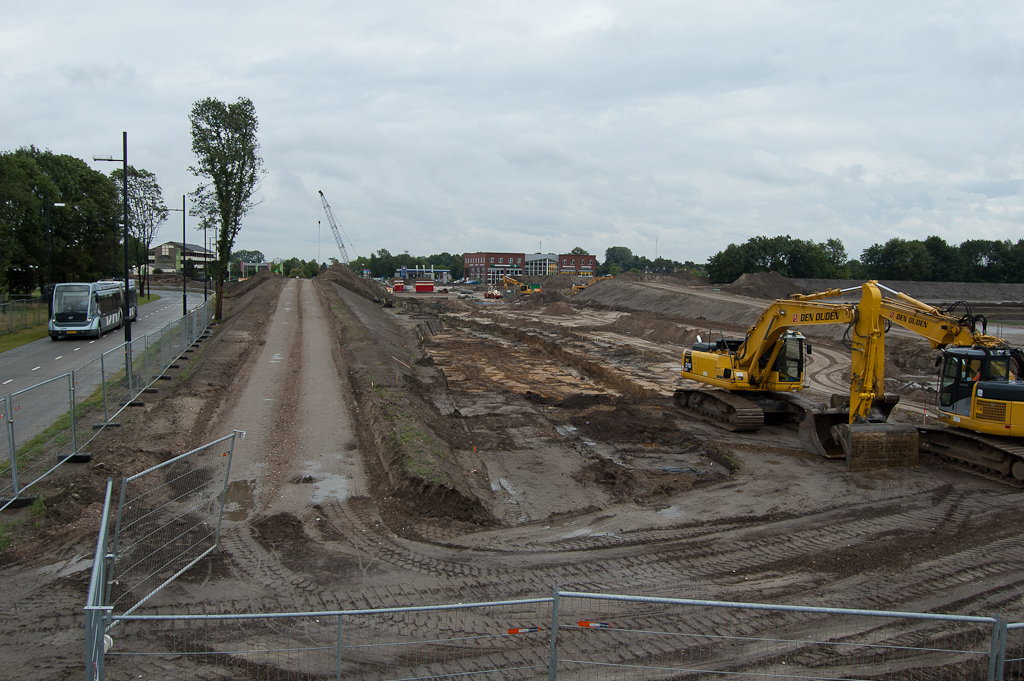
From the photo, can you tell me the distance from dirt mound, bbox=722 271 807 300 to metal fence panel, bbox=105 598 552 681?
64.6 meters

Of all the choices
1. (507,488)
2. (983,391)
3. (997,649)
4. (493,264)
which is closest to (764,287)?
(983,391)

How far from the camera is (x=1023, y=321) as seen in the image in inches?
2185

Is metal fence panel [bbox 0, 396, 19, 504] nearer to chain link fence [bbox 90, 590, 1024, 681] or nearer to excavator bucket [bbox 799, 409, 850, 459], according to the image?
chain link fence [bbox 90, 590, 1024, 681]

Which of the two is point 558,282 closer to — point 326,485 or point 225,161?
point 225,161

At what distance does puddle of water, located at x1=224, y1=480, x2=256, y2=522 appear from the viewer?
A: 1143 centimetres

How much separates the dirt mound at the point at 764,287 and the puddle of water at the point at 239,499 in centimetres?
6184

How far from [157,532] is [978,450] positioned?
650 inches

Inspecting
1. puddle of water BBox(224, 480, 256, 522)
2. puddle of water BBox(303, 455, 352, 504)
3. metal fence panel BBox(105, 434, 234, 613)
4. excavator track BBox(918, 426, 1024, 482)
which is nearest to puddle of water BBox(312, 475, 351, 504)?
puddle of water BBox(303, 455, 352, 504)

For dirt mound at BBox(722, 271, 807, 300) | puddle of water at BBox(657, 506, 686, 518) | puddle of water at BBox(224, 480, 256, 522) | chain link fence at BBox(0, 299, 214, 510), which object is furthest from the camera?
dirt mound at BBox(722, 271, 807, 300)

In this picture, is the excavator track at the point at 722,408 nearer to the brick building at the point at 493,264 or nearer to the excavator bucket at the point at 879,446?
the excavator bucket at the point at 879,446

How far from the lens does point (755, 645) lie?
7.39 meters

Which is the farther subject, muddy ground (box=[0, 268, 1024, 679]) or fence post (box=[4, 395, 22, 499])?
fence post (box=[4, 395, 22, 499])

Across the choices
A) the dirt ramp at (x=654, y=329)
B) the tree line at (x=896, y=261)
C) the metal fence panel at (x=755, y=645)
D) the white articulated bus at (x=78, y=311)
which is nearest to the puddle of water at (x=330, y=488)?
the metal fence panel at (x=755, y=645)

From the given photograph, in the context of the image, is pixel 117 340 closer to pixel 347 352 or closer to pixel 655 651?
pixel 347 352
